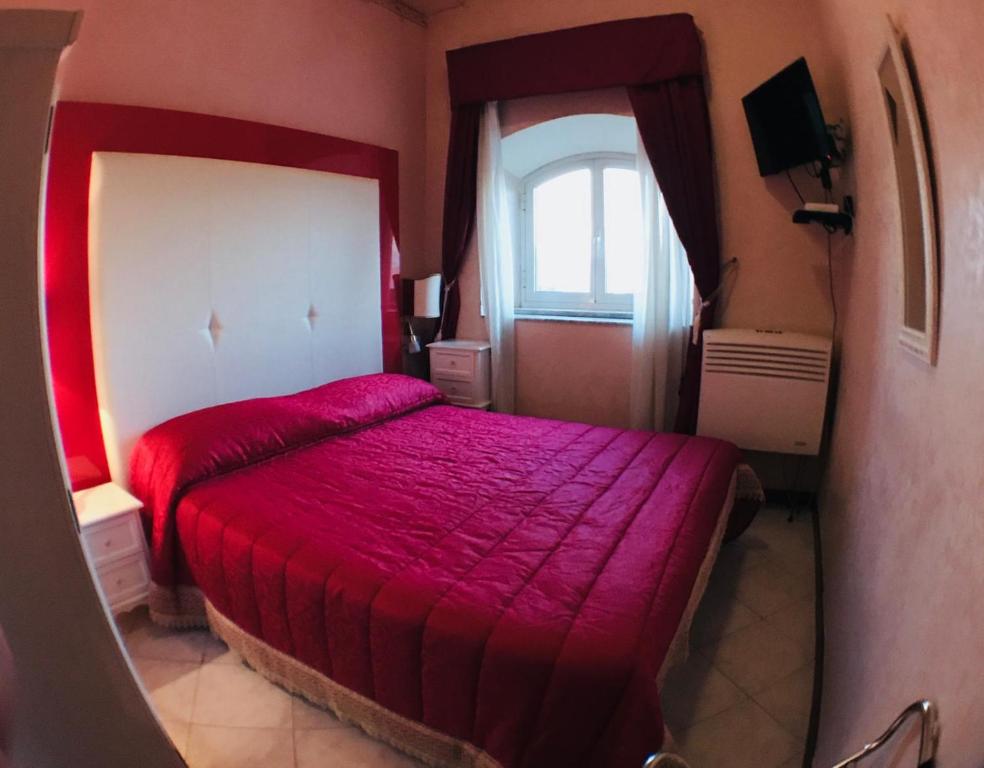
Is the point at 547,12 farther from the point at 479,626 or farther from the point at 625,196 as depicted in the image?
the point at 479,626

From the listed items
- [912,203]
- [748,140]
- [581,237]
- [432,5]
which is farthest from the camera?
[581,237]

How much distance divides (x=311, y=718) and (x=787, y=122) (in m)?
3.13

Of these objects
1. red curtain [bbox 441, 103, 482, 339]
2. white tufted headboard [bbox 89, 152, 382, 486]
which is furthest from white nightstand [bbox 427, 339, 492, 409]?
white tufted headboard [bbox 89, 152, 382, 486]

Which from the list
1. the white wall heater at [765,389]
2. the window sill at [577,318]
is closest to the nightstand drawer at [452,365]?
the window sill at [577,318]

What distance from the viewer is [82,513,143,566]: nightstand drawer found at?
2.09m

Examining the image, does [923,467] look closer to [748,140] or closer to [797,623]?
[797,623]

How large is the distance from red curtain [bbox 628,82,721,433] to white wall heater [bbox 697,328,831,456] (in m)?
0.27

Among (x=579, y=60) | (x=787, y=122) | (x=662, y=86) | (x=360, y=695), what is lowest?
(x=360, y=695)

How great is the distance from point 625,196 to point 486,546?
9.65ft

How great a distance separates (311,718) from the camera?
1806 mm

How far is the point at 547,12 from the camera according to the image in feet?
11.4

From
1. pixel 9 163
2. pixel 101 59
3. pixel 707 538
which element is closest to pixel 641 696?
pixel 707 538

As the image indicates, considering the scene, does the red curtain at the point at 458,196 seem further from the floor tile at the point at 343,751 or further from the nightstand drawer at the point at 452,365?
the floor tile at the point at 343,751

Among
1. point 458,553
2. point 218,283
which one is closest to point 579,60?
point 218,283
